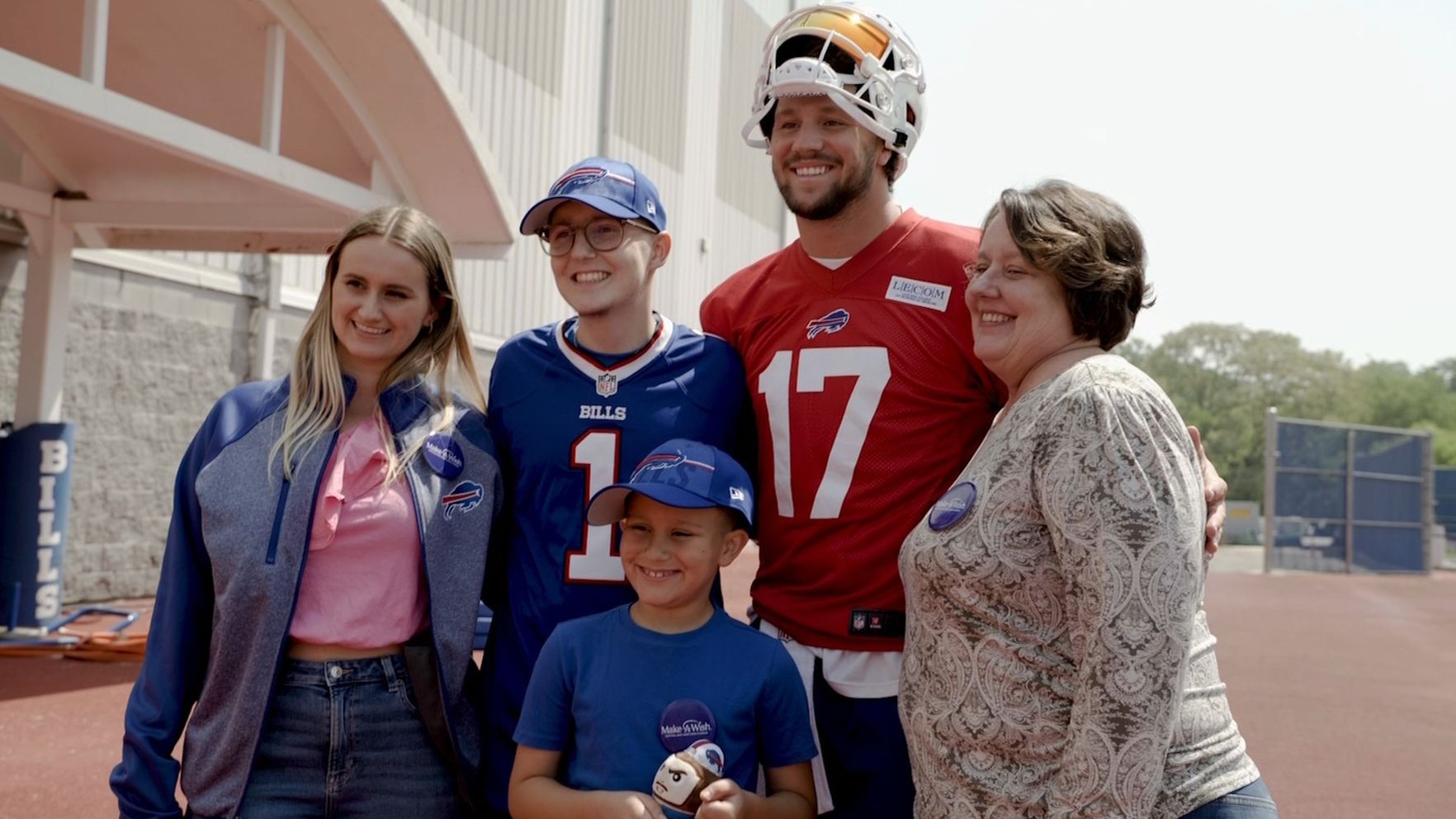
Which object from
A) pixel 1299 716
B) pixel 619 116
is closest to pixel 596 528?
pixel 1299 716

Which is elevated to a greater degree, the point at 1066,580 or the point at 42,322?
the point at 42,322

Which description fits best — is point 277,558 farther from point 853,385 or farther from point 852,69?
point 852,69

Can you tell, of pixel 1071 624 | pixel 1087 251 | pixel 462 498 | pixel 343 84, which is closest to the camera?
pixel 1071 624

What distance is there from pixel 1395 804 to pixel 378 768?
6308 mm

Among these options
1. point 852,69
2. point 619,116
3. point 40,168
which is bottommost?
point 852,69

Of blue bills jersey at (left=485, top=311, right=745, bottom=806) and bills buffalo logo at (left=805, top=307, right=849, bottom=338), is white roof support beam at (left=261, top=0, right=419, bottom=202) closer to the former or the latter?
blue bills jersey at (left=485, top=311, right=745, bottom=806)

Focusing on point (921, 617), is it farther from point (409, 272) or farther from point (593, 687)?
point (409, 272)

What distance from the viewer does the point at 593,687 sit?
2629 millimetres

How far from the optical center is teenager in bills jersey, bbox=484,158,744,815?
2.98m

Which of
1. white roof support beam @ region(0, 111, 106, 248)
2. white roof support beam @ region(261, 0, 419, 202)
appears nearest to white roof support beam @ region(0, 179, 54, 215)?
white roof support beam @ region(0, 111, 106, 248)

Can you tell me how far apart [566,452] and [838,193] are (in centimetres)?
95

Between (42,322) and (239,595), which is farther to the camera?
(42,322)

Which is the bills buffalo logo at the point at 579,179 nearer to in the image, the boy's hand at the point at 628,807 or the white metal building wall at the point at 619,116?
the boy's hand at the point at 628,807

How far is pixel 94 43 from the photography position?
5855 millimetres
